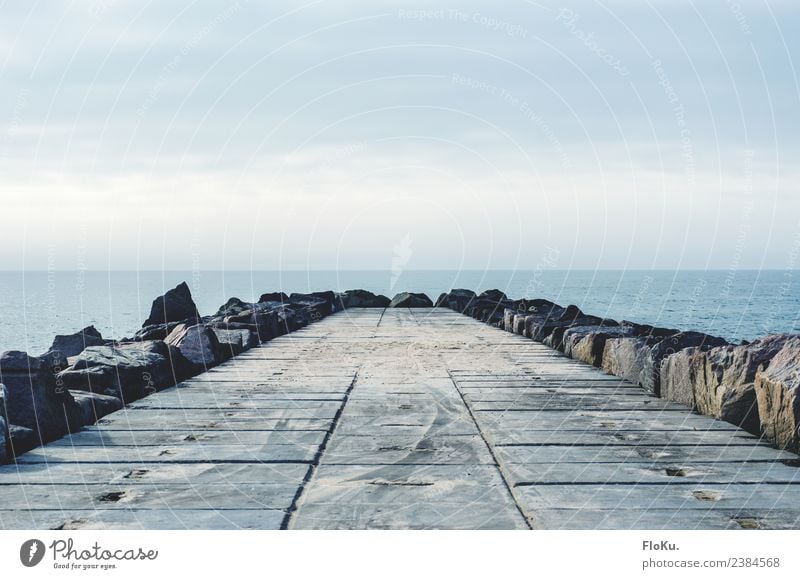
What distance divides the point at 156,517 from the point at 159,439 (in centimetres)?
190

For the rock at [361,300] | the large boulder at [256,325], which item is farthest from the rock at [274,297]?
the large boulder at [256,325]

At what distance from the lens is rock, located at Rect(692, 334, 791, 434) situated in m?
6.52

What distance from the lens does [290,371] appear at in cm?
1004

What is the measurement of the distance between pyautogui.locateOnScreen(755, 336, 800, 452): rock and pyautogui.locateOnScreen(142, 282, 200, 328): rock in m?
15.8

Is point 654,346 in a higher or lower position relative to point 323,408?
higher

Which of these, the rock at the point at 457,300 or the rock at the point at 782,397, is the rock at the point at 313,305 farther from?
the rock at the point at 782,397

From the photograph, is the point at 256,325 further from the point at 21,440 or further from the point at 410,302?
the point at 410,302

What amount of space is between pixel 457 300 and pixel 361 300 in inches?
128

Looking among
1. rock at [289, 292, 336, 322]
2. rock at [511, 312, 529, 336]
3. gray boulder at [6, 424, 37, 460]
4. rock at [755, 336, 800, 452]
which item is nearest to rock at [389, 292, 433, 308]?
rock at [289, 292, 336, 322]

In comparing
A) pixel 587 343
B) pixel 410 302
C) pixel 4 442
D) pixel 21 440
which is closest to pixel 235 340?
pixel 587 343

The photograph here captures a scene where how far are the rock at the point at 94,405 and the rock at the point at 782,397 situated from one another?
5134mm

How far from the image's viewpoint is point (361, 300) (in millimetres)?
28031
